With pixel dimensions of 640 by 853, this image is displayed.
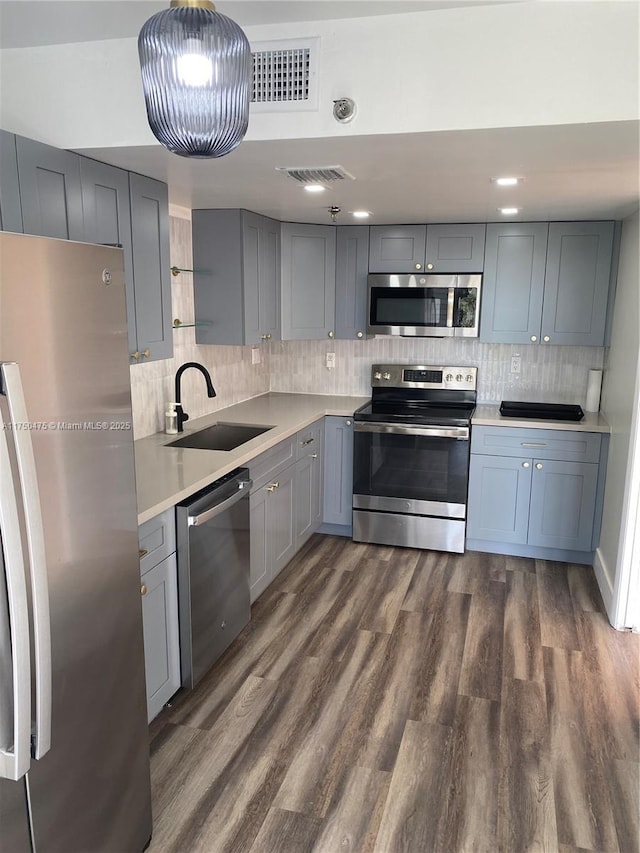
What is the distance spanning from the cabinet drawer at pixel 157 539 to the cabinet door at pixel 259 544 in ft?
2.41

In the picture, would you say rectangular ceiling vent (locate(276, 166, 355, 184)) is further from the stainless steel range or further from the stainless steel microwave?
the stainless steel range

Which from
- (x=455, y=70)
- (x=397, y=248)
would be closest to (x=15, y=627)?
(x=455, y=70)

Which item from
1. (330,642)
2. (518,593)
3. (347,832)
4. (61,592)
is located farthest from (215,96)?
(518,593)

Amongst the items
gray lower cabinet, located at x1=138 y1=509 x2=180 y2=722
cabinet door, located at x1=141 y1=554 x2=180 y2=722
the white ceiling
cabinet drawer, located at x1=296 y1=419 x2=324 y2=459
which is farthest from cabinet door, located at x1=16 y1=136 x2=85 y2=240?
cabinet drawer, located at x1=296 y1=419 x2=324 y2=459

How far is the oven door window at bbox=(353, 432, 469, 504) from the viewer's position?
406 cm

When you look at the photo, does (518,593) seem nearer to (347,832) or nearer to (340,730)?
(340,730)

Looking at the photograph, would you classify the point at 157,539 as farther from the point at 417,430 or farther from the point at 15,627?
the point at 417,430

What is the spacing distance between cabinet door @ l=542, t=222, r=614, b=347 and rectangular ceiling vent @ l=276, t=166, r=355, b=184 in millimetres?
1990

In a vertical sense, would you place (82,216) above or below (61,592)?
above

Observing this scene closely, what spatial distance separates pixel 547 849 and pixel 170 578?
1.57 meters

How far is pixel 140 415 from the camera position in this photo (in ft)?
10.8

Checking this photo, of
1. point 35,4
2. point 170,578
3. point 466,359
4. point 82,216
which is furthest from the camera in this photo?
point 466,359

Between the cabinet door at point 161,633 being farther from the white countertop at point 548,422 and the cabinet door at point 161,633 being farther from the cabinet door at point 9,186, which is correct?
the white countertop at point 548,422

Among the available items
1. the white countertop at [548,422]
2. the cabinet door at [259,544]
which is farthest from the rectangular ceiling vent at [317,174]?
the white countertop at [548,422]
